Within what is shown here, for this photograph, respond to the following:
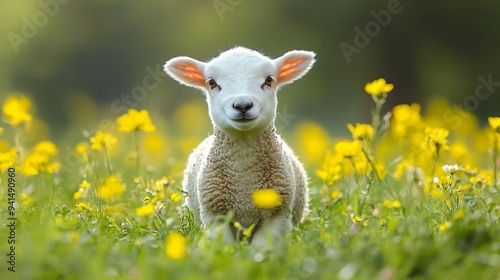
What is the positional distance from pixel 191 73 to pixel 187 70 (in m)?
0.04

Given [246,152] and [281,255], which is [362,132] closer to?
[246,152]

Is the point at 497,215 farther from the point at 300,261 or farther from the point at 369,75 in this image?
the point at 369,75

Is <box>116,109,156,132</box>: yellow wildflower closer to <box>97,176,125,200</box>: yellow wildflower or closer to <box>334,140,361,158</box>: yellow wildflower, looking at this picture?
<box>97,176,125,200</box>: yellow wildflower

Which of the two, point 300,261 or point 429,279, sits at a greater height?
point 300,261

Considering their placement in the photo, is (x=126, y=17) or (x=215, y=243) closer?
(x=215, y=243)

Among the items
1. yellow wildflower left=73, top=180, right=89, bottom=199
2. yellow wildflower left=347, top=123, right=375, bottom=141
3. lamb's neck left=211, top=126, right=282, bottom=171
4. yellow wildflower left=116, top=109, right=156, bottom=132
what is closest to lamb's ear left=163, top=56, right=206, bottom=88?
yellow wildflower left=116, top=109, right=156, bottom=132

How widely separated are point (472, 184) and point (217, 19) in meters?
12.4

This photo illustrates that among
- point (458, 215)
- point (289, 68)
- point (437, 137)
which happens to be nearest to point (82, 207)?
point (289, 68)

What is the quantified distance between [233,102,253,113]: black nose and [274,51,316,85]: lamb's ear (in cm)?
84

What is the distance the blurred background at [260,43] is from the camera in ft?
54.1

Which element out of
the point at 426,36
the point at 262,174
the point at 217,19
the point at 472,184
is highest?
the point at 217,19

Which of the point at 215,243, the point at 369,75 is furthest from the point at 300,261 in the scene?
the point at 369,75

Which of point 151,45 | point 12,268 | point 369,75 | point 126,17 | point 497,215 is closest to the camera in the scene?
point 12,268

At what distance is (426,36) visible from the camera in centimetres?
1700
